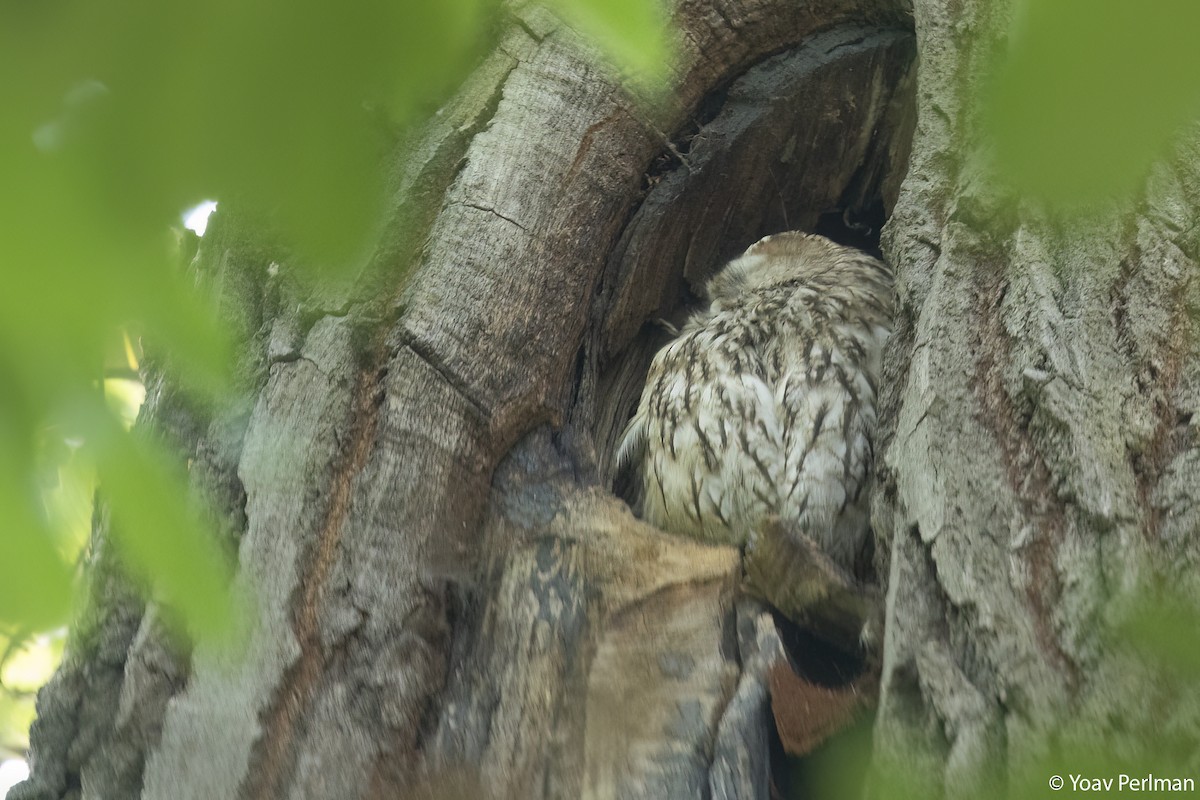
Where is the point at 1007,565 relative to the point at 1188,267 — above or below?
below

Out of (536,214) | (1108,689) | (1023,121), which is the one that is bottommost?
(1108,689)

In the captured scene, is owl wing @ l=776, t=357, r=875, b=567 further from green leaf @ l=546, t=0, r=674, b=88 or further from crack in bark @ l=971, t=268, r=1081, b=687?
green leaf @ l=546, t=0, r=674, b=88

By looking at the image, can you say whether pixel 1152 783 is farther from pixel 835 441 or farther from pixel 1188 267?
pixel 835 441

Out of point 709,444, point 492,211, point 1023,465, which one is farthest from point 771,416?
point 1023,465

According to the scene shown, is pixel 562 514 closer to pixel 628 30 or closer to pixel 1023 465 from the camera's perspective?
pixel 1023 465

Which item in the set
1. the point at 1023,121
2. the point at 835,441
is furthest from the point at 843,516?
the point at 1023,121

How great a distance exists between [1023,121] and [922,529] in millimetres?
988

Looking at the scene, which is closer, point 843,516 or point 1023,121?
point 1023,121

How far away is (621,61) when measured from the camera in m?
0.68

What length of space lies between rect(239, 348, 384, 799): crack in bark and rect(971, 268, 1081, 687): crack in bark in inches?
40.0

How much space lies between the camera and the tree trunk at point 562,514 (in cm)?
143

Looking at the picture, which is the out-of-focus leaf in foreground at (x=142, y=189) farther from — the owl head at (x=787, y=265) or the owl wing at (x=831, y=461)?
the owl head at (x=787, y=265)

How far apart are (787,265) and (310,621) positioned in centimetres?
173

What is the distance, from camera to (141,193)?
0.59 meters
